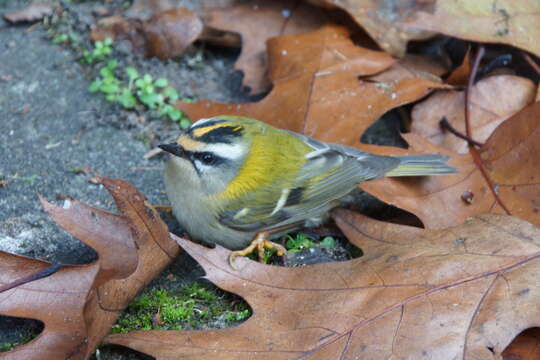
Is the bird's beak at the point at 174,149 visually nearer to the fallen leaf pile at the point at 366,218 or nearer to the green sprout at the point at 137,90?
the fallen leaf pile at the point at 366,218

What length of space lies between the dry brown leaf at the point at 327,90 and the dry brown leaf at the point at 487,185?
462mm

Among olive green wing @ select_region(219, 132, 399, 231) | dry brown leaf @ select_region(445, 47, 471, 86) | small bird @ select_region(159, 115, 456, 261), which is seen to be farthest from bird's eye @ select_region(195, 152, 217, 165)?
dry brown leaf @ select_region(445, 47, 471, 86)

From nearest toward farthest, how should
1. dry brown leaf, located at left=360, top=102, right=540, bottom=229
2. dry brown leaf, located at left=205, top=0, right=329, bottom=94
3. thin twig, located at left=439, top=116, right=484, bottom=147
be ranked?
Answer: dry brown leaf, located at left=360, top=102, right=540, bottom=229 < thin twig, located at left=439, top=116, right=484, bottom=147 < dry brown leaf, located at left=205, top=0, right=329, bottom=94

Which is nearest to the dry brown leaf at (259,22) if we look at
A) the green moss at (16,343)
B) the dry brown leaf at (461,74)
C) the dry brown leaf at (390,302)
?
the dry brown leaf at (461,74)

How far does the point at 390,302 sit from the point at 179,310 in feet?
2.65

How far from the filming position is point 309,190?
10.0 ft

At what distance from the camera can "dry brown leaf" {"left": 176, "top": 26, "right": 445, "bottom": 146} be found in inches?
132

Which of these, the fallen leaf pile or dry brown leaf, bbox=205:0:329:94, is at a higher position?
dry brown leaf, bbox=205:0:329:94

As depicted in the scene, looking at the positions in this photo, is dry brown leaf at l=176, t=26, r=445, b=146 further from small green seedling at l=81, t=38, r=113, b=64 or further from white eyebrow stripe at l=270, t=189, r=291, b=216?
small green seedling at l=81, t=38, r=113, b=64

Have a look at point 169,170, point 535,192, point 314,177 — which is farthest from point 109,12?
point 535,192

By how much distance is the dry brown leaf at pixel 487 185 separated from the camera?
286 cm

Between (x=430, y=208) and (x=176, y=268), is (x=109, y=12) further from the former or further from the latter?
(x=430, y=208)

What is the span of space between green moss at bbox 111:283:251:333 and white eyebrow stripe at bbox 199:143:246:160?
623mm

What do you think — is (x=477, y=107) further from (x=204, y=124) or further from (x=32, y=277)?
(x=32, y=277)
